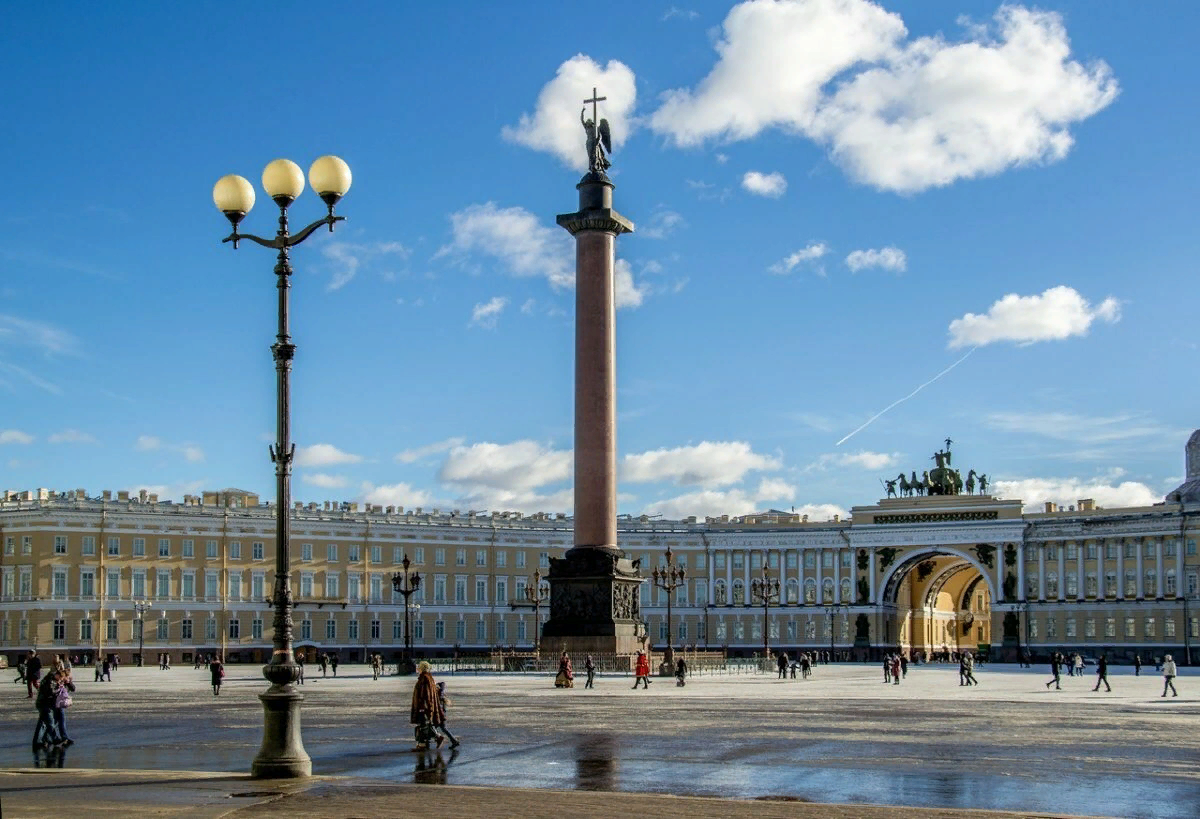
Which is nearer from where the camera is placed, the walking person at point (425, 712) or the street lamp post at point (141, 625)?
the walking person at point (425, 712)

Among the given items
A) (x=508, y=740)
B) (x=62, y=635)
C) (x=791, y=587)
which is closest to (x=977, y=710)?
(x=508, y=740)

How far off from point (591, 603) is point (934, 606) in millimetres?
89328

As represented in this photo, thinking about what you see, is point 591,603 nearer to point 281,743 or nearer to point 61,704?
point 61,704

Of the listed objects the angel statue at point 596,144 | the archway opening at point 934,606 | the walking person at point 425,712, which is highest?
the angel statue at point 596,144

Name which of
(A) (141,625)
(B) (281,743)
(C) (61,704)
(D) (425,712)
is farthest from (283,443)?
(A) (141,625)

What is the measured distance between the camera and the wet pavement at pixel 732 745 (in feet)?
56.6

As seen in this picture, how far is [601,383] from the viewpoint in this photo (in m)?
54.2

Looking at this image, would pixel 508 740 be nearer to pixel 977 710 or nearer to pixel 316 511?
pixel 977 710

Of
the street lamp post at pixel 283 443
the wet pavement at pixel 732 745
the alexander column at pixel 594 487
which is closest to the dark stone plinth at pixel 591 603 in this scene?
the alexander column at pixel 594 487

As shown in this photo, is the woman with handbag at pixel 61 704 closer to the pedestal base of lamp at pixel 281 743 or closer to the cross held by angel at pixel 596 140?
the pedestal base of lamp at pixel 281 743

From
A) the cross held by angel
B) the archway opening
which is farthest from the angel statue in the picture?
the archway opening

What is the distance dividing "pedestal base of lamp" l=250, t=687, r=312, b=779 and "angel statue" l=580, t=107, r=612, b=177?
141 feet

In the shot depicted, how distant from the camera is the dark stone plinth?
177ft

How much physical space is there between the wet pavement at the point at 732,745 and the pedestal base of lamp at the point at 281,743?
993mm
